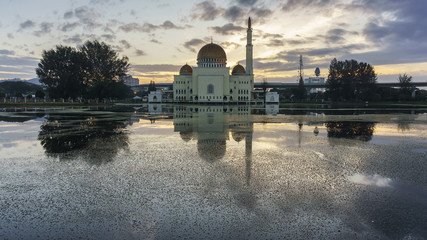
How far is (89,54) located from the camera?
238 feet

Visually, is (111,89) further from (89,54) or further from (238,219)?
(238,219)

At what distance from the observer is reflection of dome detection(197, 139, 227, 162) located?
36.8 ft

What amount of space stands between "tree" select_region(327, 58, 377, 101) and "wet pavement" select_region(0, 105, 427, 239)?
246 ft

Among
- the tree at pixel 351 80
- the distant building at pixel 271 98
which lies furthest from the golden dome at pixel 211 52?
the tree at pixel 351 80

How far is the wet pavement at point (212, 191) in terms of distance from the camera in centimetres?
549

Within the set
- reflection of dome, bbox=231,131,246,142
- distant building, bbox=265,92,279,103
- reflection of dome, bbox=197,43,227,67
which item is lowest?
reflection of dome, bbox=231,131,246,142

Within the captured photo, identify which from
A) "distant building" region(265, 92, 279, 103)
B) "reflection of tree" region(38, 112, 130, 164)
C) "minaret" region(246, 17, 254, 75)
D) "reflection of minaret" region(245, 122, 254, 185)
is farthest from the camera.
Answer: "distant building" region(265, 92, 279, 103)

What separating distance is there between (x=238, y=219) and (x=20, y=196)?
523cm

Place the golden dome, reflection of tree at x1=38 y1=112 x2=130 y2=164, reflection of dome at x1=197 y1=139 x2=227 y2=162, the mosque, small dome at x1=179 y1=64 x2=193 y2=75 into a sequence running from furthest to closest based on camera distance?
1. small dome at x1=179 y1=64 x2=193 y2=75
2. the golden dome
3. the mosque
4. reflection of tree at x1=38 y1=112 x2=130 y2=164
5. reflection of dome at x1=197 y1=139 x2=227 y2=162

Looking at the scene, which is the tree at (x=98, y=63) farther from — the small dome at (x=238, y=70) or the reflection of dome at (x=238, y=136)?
the reflection of dome at (x=238, y=136)

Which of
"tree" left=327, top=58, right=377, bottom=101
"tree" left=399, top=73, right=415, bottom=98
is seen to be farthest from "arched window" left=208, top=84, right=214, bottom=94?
"tree" left=399, top=73, right=415, bottom=98

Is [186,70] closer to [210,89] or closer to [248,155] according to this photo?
[210,89]

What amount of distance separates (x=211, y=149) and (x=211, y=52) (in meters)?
71.6

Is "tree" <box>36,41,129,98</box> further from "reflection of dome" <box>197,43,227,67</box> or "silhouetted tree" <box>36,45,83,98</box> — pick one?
"reflection of dome" <box>197,43,227,67</box>
